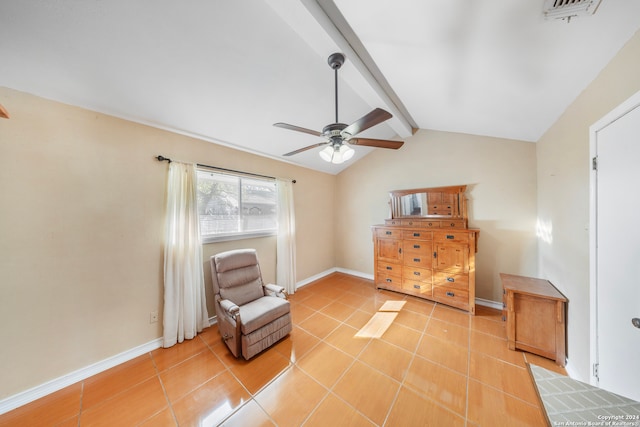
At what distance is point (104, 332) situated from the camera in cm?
181

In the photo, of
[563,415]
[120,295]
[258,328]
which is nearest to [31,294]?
[120,295]

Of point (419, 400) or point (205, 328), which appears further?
point (205, 328)

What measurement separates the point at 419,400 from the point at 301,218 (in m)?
2.90

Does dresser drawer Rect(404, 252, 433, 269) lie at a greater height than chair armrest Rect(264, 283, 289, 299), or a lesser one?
greater

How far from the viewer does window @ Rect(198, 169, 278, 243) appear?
2.54 m

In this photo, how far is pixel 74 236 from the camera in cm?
168

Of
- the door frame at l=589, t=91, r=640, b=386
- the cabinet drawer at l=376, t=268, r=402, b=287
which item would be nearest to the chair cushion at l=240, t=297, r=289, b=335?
the cabinet drawer at l=376, t=268, r=402, b=287

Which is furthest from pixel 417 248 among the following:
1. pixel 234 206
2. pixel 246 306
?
pixel 234 206

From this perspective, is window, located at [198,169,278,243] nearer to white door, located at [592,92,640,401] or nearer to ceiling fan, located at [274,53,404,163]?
ceiling fan, located at [274,53,404,163]

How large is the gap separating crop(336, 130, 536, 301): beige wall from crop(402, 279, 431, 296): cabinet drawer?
75 cm

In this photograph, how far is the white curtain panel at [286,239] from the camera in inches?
130

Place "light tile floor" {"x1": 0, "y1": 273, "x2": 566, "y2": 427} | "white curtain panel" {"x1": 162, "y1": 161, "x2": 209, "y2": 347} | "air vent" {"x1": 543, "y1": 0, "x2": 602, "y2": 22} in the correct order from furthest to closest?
1. "white curtain panel" {"x1": 162, "y1": 161, "x2": 209, "y2": 347}
2. "light tile floor" {"x1": 0, "y1": 273, "x2": 566, "y2": 427}
3. "air vent" {"x1": 543, "y1": 0, "x2": 602, "y2": 22}

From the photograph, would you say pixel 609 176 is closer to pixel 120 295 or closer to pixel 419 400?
pixel 419 400

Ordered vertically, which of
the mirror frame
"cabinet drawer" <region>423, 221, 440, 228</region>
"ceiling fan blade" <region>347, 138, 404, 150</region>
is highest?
"ceiling fan blade" <region>347, 138, 404, 150</region>
